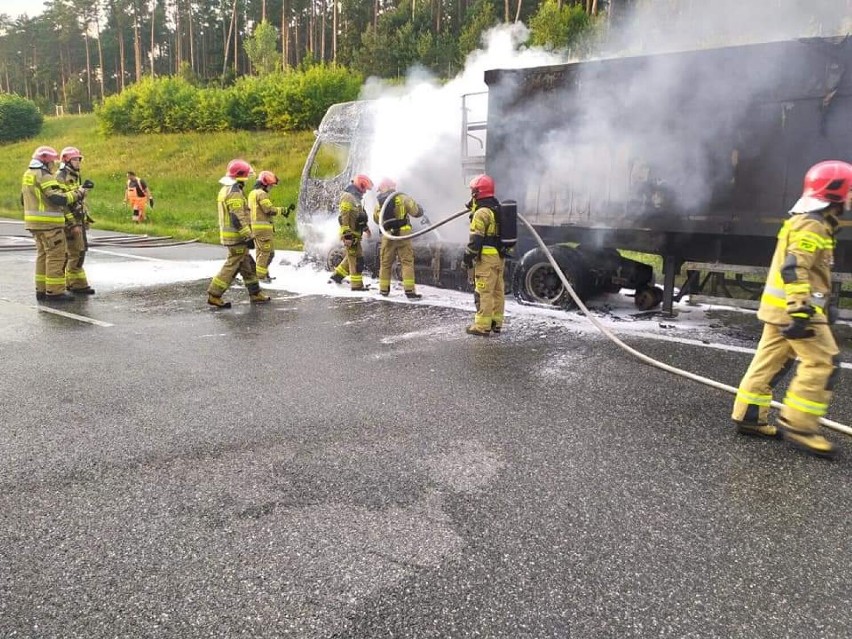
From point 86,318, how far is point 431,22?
36.7 m

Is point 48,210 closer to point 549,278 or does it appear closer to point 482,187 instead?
point 482,187

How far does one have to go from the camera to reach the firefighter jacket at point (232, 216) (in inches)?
296

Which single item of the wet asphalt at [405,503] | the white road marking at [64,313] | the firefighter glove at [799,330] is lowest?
the wet asphalt at [405,503]

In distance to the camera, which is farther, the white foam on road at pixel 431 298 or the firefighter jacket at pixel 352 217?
the firefighter jacket at pixel 352 217

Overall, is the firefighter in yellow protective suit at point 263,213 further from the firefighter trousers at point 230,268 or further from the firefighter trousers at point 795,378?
the firefighter trousers at point 795,378

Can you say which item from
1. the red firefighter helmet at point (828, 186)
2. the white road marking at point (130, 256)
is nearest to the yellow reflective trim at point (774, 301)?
the red firefighter helmet at point (828, 186)

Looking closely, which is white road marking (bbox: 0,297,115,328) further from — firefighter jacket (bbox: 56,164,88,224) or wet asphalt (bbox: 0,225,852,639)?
wet asphalt (bbox: 0,225,852,639)

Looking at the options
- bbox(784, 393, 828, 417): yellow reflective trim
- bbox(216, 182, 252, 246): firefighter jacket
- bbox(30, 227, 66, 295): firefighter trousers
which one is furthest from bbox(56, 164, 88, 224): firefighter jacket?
bbox(784, 393, 828, 417): yellow reflective trim

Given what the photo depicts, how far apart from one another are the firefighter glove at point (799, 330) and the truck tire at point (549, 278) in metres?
3.89

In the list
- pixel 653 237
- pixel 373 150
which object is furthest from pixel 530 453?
pixel 373 150

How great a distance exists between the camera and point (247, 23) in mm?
55125

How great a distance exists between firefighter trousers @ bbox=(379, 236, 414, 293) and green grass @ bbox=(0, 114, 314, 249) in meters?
8.28

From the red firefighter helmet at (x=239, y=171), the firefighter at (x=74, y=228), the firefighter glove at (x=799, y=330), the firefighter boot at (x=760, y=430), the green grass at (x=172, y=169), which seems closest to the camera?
the firefighter glove at (x=799, y=330)

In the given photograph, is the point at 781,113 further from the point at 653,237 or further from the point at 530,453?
the point at 530,453
